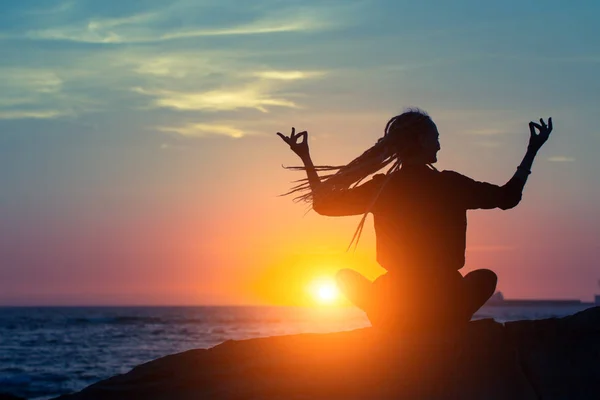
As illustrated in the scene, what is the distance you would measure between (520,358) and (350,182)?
168cm

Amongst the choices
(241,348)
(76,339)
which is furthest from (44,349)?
(241,348)

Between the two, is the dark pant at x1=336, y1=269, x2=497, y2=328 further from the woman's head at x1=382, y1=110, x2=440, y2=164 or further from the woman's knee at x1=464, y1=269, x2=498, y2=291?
the woman's head at x1=382, y1=110, x2=440, y2=164

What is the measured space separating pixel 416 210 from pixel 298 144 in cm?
105

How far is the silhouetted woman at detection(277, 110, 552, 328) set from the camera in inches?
241

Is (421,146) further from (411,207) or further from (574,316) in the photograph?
(574,316)

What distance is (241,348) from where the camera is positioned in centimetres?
645

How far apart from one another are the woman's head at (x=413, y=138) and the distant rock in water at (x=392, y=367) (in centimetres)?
124

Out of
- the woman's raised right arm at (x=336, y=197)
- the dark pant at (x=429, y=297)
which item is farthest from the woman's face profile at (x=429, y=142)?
the dark pant at (x=429, y=297)

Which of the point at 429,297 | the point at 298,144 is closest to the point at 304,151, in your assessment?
the point at 298,144

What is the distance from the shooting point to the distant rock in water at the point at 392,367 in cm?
576

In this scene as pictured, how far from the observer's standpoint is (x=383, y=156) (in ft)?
20.7

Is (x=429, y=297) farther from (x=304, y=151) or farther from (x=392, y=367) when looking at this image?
(x=304, y=151)

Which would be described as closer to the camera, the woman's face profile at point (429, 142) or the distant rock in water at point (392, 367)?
the distant rock in water at point (392, 367)

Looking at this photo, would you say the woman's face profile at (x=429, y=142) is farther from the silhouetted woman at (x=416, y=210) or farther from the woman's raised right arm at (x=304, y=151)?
the woman's raised right arm at (x=304, y=151)
